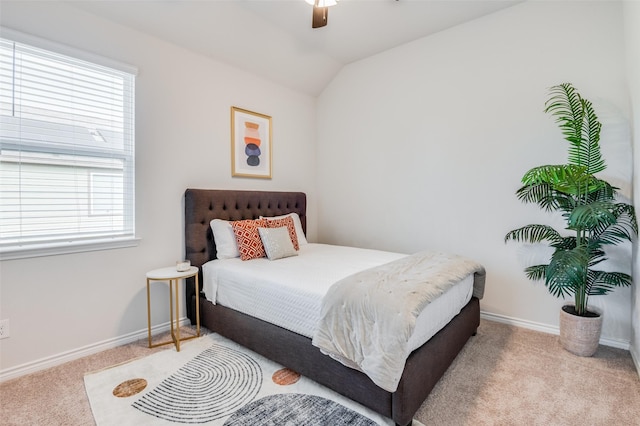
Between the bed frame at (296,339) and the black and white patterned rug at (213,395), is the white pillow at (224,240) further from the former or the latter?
the black and white patterned rug at (213,395)

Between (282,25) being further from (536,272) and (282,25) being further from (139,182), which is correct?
(536,272)

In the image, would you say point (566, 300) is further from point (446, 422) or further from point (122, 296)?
point (122, 296)

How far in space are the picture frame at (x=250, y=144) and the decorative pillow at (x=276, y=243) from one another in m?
0.86

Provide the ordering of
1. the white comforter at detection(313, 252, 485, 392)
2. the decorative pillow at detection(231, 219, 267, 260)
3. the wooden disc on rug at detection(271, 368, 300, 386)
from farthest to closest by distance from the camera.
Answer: the decorative pillow at detection(231, 219, 267, 260) < the wooden disc on rug at detection(271, 368, 300, 386) < the white comforter at detection(313, 252, 485, 392)

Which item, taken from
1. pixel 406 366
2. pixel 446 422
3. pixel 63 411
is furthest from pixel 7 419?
pixel 446 422

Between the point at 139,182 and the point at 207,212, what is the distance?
Answer: 62cm

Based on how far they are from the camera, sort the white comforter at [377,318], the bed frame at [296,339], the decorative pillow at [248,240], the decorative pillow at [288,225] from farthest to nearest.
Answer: the decorative pillow at [288,225]
the decorative pillow at [248,240]
the bed frame at [296,339]
the white comforter at [377,318]

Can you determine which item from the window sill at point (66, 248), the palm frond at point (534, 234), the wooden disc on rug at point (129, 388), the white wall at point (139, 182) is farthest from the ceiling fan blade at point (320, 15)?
the wooden disc on rug at point (129, 388)

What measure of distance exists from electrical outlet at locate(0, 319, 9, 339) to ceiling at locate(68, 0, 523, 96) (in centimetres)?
225

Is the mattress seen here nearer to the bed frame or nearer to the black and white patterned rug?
the bed frame

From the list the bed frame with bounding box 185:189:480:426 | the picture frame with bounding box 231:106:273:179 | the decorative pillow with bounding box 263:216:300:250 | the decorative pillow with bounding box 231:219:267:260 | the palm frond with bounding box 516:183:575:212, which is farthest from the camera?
the picture frame with bounding box 231:106:273:179

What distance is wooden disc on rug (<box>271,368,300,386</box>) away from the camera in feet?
6.39

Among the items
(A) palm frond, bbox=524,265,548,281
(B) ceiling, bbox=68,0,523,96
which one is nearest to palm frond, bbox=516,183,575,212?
(A) palm frond, bbox=524,265,548,281

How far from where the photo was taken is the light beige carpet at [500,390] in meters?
1.66
